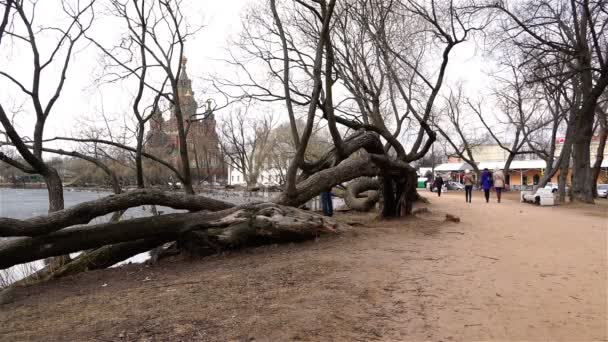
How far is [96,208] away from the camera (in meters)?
7.13

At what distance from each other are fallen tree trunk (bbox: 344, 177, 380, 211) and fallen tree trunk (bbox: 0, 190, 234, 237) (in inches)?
291

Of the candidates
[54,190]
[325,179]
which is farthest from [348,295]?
[54,190]

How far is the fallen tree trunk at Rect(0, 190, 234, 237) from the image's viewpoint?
6.32m

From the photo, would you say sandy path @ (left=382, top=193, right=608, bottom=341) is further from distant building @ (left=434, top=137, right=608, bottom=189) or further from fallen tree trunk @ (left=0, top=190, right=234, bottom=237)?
distant building @ (left=434, top=137, right=608, bottom=189)

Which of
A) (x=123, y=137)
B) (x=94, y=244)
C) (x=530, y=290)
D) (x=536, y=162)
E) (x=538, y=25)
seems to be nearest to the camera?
(x=530, y=290)

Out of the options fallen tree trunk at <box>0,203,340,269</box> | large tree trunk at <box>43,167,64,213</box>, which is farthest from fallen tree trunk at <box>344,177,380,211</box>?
large tree trunk at <box>43,167,64,213</box>

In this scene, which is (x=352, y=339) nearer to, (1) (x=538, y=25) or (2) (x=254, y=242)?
(2) (x=254, y=242)

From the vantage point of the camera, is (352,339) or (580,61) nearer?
(352,339)

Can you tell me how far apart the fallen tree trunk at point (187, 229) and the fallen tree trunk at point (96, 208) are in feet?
1.01

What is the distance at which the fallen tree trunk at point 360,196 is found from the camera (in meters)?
15.1

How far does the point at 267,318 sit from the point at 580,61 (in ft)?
50.5

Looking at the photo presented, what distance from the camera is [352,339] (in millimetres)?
3084

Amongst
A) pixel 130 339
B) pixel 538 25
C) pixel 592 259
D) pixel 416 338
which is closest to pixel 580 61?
pixel 538 25

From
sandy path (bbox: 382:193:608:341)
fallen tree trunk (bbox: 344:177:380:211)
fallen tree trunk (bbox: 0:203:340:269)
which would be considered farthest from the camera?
fallen tree trunk (bbox: 344:177:380:211)
